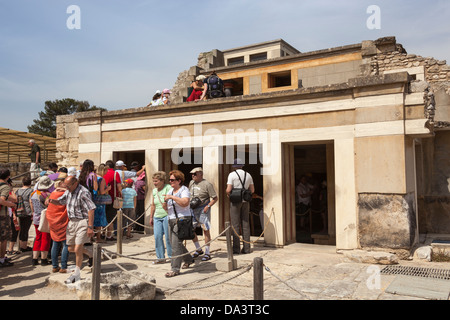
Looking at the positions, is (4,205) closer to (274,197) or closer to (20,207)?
(20,207)

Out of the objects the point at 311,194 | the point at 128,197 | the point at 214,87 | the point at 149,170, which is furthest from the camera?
the point at 311,194

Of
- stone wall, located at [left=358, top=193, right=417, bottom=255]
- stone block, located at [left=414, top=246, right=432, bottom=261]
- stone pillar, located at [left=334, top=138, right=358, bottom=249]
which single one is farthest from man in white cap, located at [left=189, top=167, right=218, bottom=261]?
stone block, located at [left=414, top=246, right=432, bottom=261]

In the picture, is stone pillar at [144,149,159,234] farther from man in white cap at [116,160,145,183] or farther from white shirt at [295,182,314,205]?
white shirt at [295,182,314,205]

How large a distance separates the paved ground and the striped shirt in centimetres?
96

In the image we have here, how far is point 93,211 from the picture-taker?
572 centimetres

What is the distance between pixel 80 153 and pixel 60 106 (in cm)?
3675

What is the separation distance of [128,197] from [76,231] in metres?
3.33

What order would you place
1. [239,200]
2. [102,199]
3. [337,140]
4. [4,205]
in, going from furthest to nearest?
[102,199], [337,140], [239,200], [4,205]

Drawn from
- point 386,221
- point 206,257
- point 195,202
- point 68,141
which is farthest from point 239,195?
point 68,141

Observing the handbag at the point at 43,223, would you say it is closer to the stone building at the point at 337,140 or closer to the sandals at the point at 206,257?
the sandals at the point at 206,257

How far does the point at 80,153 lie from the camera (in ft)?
36.5

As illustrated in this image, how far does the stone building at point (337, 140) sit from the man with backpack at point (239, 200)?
87cm

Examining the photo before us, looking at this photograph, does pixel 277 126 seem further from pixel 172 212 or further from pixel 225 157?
pixel 172 212
